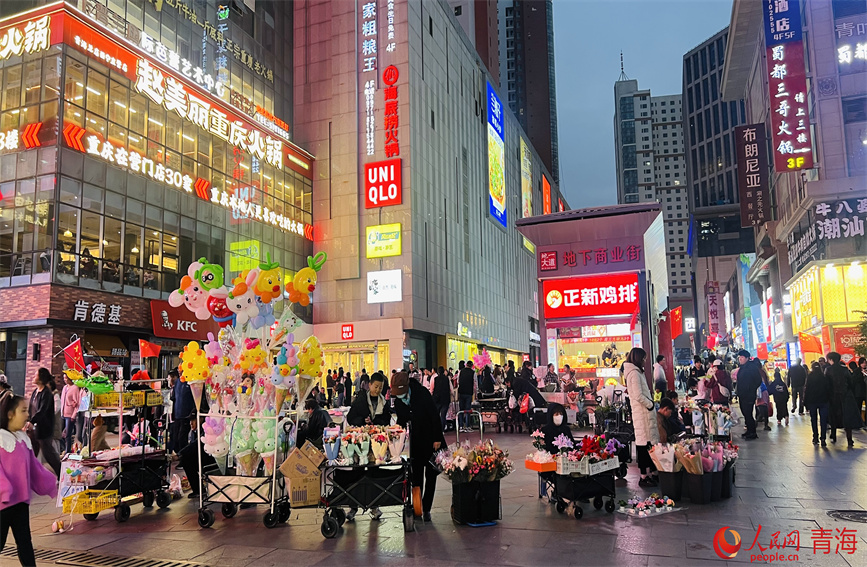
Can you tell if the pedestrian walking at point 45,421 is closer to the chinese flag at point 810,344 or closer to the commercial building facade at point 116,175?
the commercial building facade at point 116,175

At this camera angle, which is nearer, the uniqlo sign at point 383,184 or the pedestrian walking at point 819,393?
the pedestrian walking at point 819,393

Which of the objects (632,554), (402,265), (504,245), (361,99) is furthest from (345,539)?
(504,245)

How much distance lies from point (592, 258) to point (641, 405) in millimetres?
5463

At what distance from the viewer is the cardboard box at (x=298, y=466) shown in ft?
23.2

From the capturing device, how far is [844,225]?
25.2 meters

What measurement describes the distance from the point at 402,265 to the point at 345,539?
25.0 m

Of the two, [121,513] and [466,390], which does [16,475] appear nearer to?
[121,513]

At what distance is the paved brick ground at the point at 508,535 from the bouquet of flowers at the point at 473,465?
0.51 meters

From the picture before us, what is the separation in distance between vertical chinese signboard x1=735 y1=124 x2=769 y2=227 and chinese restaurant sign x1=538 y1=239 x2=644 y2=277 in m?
24.4

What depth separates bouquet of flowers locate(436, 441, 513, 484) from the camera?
6664 millimetres

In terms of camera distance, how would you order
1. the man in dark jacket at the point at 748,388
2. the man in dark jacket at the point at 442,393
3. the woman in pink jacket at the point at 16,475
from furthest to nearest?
1. the man in dark jacket at the point at 442,393
2. the man in dark jacket at the point at 748,388
3. the woman in pink jacket at the point at 16,475

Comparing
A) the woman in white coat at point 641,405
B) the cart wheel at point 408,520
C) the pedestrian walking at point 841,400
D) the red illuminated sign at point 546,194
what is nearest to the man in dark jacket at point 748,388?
the pedestrian walking at point 841,400

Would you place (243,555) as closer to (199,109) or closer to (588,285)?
(588,285)

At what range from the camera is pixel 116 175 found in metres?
21.7
